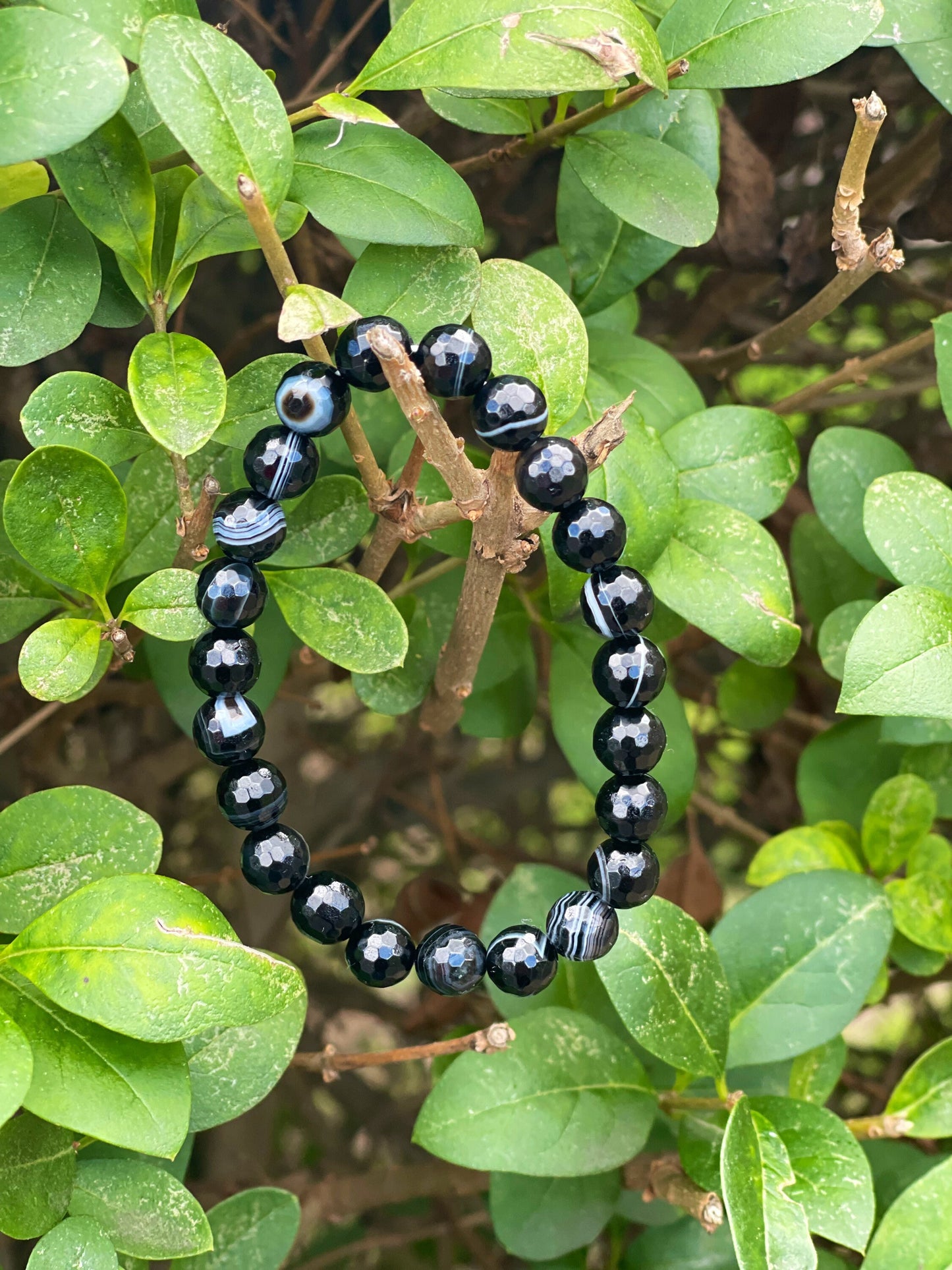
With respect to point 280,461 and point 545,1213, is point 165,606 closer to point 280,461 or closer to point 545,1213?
point 280,461

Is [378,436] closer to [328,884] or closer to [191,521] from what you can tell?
[191,521]

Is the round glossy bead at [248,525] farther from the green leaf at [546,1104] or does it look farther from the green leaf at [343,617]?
the green leaf at [546,1104]

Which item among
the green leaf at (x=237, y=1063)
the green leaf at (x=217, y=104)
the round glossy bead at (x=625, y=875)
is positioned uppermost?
the green leaf at (x=217, y=104)

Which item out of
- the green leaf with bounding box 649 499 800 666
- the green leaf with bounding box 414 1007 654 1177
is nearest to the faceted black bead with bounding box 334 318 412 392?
the green leaf with bounding box 649 499 800 666

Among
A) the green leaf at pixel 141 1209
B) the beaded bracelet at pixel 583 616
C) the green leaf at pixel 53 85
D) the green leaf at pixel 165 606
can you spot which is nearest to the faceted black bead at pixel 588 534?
the beaded bracelet at pixel 583 616

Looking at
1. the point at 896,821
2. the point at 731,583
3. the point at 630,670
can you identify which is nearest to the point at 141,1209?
the point at 630,670

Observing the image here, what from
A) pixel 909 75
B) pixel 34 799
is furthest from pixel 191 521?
pixel 909 75
